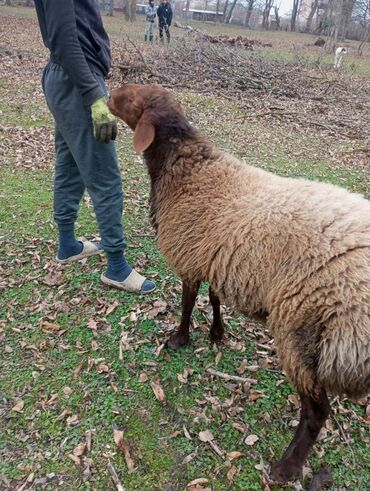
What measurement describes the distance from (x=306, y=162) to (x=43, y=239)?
16.2 ft

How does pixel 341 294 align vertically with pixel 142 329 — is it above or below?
above

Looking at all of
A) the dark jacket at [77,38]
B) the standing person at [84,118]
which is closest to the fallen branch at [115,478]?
the standing person at [84,118]

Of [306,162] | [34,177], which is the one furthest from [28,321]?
[306,162]

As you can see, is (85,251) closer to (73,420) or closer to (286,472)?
(73,420)

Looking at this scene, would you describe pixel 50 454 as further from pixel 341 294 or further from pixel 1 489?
pixel 341 294

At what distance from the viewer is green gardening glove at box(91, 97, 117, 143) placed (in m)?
2.86

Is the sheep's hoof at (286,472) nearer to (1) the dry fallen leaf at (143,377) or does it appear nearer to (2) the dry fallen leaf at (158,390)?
(2) the dry fallen leaf at (158,390)

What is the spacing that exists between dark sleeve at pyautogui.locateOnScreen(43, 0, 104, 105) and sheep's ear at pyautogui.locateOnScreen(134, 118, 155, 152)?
0.35 metres

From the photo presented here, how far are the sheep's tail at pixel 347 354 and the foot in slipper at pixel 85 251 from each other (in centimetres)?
276

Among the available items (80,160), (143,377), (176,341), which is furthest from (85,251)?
(143,377)

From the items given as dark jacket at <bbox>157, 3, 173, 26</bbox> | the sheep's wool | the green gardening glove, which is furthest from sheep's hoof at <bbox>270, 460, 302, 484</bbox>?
dark jacket at <bbox>157, 3, 173, 26</bbox>

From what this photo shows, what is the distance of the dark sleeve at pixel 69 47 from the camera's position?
2604 millimetres

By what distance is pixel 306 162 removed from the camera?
7.34m

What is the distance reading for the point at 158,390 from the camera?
9.50 ft
